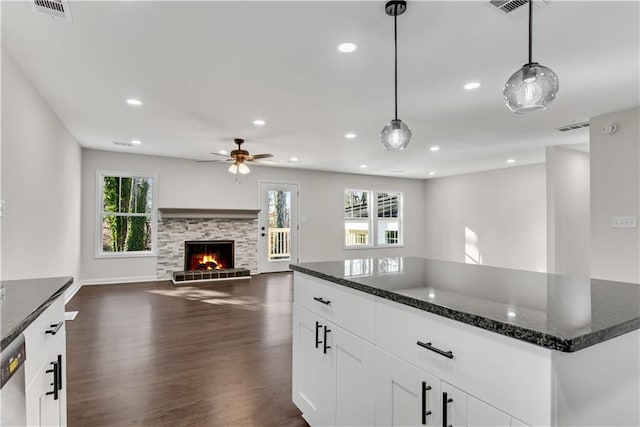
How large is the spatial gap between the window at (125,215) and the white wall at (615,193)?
7253 mm

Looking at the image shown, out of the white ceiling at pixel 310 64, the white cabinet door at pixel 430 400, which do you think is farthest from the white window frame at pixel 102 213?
the white cabinet door at pixel 430 400

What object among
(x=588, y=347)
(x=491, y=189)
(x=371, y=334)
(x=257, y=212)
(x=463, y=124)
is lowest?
(x=371, y=334)

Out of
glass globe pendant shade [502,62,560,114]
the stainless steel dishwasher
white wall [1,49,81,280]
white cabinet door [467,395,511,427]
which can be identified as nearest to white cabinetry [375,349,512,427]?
white cabinet door [467,395,511,427]

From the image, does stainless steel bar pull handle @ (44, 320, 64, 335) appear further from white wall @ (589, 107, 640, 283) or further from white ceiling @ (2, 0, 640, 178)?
white wall @ (589, 107, 640, 283)

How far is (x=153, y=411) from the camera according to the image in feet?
7.16

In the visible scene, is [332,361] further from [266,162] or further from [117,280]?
[117,280]

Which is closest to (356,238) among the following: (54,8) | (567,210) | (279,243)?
(279,243)

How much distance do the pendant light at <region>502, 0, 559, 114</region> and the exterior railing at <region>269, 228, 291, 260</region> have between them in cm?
686

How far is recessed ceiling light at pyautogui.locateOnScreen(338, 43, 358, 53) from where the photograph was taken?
2.50 m

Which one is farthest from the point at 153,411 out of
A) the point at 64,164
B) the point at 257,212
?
the point at 257,212

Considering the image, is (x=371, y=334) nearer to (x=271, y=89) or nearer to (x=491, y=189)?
(x=271, y=89)

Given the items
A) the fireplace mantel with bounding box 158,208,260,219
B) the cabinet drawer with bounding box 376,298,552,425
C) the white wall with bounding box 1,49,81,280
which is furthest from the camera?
the fireplace mantel with bounding box 158,208,260,219

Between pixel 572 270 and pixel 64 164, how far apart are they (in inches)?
336

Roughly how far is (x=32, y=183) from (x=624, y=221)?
20.9 feet
